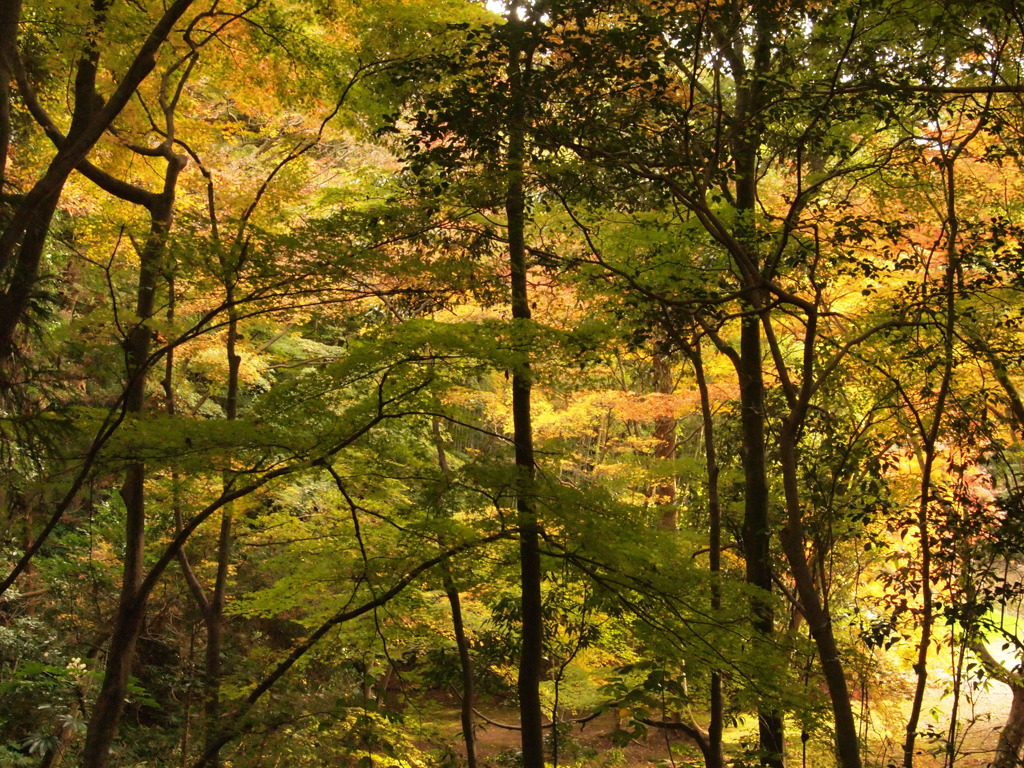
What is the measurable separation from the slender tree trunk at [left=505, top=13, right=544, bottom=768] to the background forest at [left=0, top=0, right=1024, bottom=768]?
0.09ft

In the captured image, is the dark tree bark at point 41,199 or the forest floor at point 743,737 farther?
the forest floor at point 743,737

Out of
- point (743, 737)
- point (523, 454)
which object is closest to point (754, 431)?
point (523, 454)

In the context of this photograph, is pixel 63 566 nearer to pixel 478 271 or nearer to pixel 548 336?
pixel 478 271

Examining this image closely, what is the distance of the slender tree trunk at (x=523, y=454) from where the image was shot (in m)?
4.48

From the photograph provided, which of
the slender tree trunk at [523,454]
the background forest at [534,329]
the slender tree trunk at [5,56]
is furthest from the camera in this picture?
the slender tree trunk at [523,454]

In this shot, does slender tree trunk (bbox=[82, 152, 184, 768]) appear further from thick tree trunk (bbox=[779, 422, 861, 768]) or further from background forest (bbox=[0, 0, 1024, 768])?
thick tree trunk (bbox=[779, 422, 861, 768])

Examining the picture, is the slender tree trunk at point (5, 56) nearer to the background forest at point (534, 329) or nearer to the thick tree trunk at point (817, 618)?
the background forest at point (534, 329)

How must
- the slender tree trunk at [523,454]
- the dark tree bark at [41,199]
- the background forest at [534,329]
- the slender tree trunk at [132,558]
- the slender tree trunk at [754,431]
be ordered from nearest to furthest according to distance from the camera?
the dark tree bark at [41,199] → the background forest at [534,329] → the slender tree trunk at [523,454] → the slender tree trunk at [132,558] → the slender tree trunk at [754,431]

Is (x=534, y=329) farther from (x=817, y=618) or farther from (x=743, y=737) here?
(x=743, y=737)

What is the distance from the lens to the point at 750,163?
5676 mm

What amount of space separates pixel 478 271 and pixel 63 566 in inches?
278

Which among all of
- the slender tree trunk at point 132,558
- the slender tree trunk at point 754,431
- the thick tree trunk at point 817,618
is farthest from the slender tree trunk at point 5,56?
the thick tree trunk at point 817,618

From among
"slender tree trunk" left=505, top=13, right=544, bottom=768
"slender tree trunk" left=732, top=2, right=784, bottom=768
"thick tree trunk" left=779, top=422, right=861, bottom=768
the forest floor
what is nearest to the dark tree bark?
"slender tree trunk" left=505, top=13, right=544, bottom=768

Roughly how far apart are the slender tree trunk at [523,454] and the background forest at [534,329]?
0.09 ft
